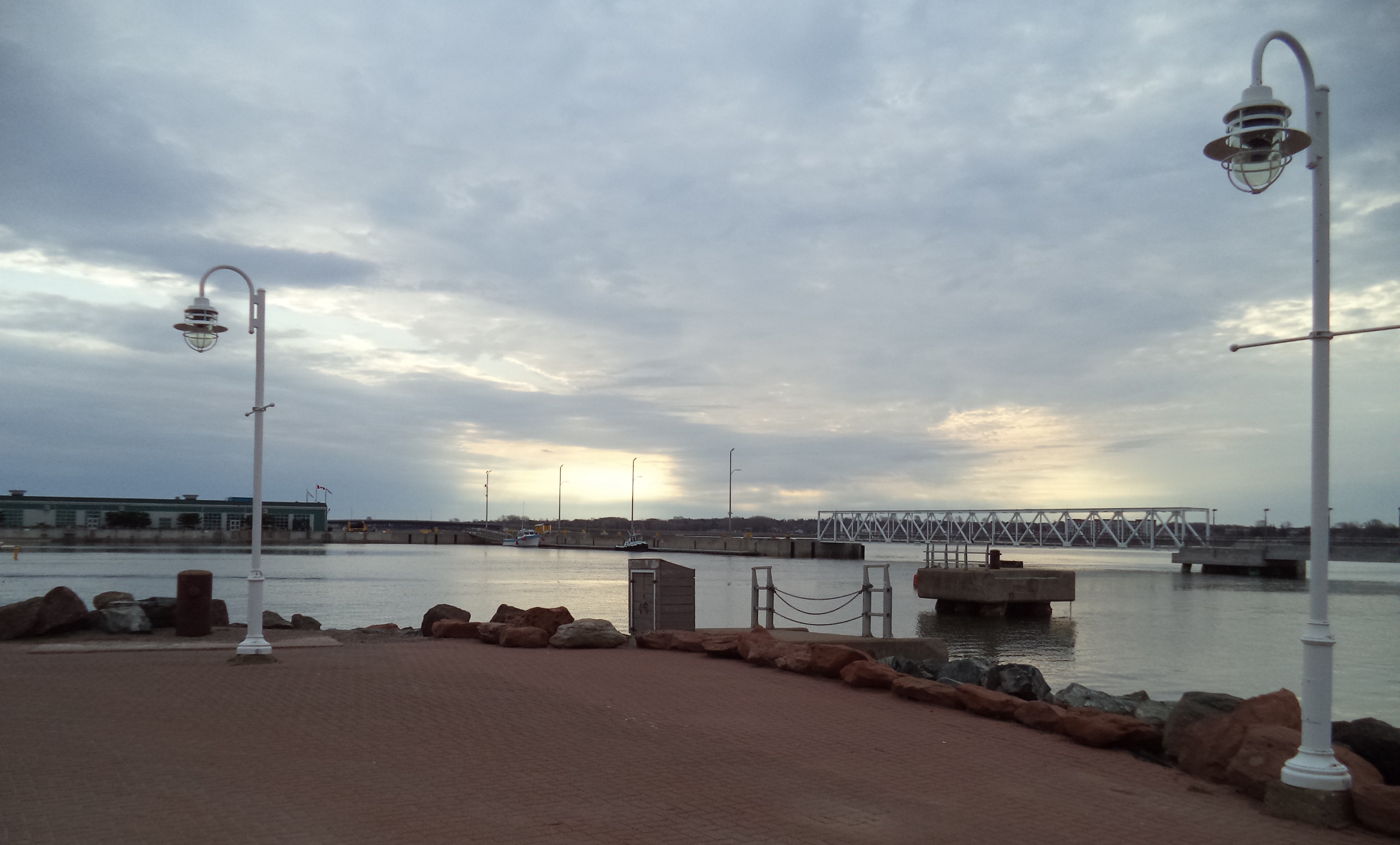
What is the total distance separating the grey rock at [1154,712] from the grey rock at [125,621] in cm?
1603

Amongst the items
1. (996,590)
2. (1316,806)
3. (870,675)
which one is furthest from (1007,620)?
(1316,806)

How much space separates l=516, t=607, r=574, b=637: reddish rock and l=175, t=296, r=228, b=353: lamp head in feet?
21.9

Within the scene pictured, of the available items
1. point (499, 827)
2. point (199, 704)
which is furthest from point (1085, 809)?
point (199, 704)

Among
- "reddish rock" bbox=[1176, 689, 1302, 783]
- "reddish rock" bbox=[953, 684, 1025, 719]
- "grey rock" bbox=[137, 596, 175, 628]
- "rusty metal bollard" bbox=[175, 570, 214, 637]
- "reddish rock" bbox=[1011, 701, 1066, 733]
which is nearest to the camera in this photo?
"reddish rock" bbox=[1176, 689, 1302, 783]

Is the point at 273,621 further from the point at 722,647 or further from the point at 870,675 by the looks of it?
the point at 870,675

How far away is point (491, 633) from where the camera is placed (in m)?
17.0

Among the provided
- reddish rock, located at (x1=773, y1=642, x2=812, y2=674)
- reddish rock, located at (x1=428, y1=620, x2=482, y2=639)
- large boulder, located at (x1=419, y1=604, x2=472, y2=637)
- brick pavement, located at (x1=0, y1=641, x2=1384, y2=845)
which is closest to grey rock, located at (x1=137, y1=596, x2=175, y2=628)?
large boulder, located at (x1=419, y1=604, x2=472, y2=637)

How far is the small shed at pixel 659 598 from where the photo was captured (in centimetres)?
1834

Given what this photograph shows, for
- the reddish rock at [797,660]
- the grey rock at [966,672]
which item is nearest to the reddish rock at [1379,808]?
the grey rock at [966,672]

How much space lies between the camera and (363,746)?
828cm

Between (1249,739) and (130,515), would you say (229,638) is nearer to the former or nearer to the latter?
(1249,739)

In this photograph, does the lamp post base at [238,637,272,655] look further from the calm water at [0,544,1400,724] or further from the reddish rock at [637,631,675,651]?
the calm water at [0,544,1400,724]

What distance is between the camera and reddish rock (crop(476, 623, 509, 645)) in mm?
16703

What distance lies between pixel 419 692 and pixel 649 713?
2.82 meters
